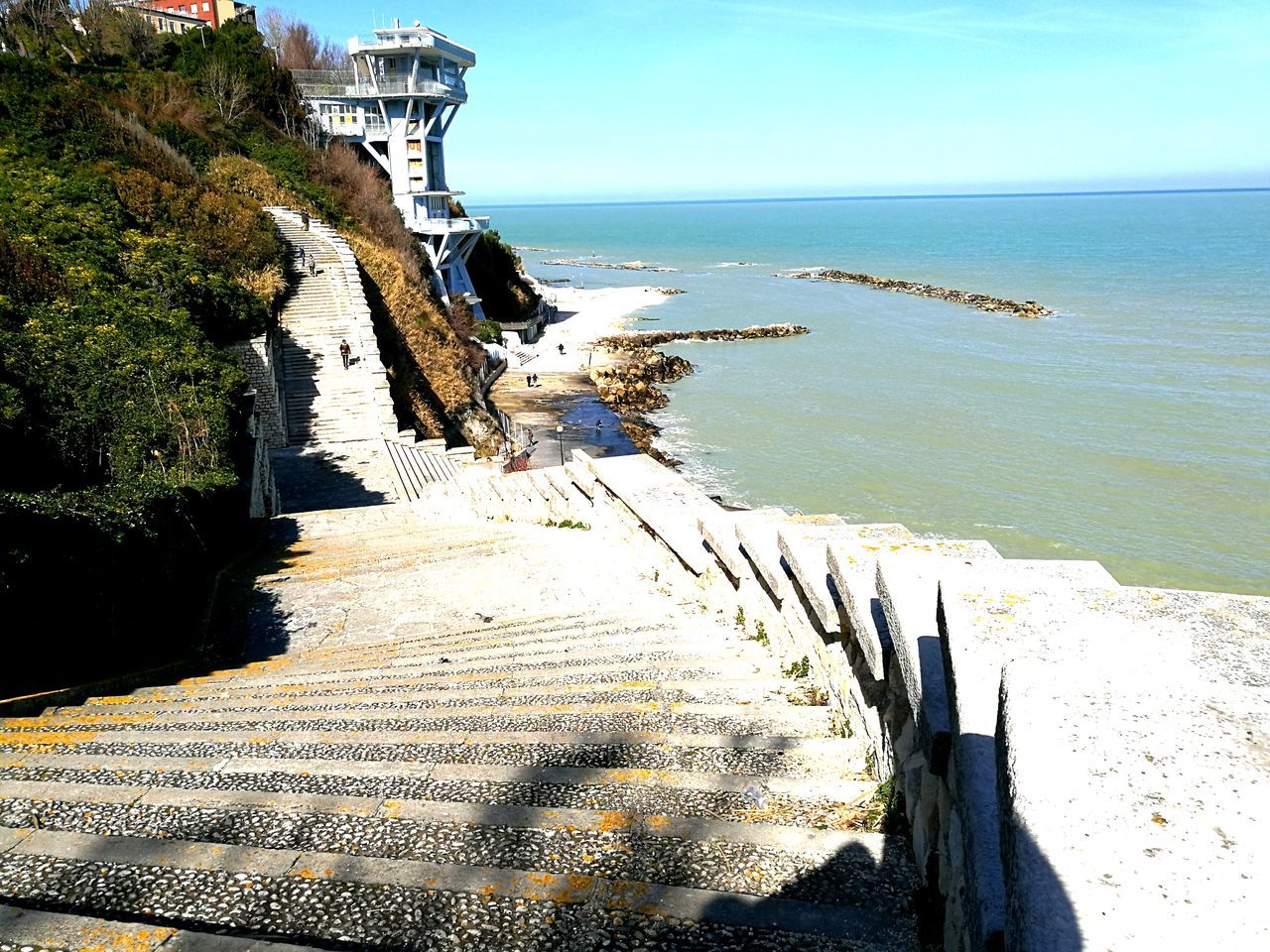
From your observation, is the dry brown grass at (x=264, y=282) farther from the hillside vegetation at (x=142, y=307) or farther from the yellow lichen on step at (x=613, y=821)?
the yellow lichen on step at (x=613, y=821)

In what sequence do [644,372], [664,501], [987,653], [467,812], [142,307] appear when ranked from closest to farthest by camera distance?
[987,653], [467,812], [664,501], [142,307], [644,372]

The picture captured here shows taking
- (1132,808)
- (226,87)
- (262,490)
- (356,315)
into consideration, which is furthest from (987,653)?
(226,87)

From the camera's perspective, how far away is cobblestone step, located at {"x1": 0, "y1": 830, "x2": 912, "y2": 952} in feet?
8.57

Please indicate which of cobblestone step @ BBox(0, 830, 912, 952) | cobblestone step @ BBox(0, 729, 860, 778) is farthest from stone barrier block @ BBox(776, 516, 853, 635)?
cobblestone step @ BBox(0, 830, 912, 952)

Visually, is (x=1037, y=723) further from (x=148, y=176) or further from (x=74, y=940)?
(x=148, y=176)

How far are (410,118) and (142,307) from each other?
108 ft

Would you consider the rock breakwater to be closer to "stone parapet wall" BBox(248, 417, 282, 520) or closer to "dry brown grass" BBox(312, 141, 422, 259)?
"dry brown grass" BBox(312, 141, 422, 259)

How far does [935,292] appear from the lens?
75188 mm

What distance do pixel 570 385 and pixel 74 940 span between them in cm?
4038

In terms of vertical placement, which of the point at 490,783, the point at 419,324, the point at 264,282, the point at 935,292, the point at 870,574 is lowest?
the point at 490,783

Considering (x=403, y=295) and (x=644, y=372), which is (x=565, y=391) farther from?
(x=403, y=295)

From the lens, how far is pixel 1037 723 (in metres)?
1.87

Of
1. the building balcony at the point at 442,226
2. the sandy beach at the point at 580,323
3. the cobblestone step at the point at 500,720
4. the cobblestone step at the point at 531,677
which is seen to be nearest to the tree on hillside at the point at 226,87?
the building balcony at the point at 442,226

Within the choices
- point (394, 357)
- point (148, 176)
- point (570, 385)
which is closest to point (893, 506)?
point (394, 357)
